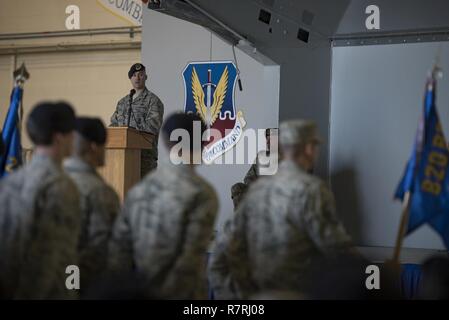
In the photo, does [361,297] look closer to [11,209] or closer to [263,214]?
[263,214]

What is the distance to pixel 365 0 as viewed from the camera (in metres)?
7.04

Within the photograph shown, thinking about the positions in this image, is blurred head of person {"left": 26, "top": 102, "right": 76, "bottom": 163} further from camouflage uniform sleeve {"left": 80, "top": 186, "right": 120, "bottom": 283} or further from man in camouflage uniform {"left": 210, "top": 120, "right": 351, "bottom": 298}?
man in camouflage uniform {"left": 210, "top": 120, "right": 351, "bottom": 298}

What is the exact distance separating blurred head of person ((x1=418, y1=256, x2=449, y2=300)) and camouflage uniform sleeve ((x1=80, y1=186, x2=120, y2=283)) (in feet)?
4.55

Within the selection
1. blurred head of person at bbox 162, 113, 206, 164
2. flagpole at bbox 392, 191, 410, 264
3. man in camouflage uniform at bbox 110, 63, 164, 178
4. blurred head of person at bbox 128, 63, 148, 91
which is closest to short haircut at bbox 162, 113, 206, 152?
blurred head of person at bbox 162, 113, 206, 164

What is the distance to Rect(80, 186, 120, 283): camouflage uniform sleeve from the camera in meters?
3.29

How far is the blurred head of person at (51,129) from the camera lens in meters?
3.09

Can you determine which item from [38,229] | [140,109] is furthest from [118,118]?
[38,229]

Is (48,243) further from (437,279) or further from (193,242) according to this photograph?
(437,279)

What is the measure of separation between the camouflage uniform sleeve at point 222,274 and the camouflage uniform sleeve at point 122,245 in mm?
486

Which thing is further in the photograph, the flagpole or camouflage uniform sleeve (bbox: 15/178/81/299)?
the flagpole

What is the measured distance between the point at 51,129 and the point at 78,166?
0.34 meters

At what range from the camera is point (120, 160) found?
5.26 meters

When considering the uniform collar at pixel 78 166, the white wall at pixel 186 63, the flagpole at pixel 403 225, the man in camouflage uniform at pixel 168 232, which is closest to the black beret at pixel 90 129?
the uniform collar at pixel 78 166

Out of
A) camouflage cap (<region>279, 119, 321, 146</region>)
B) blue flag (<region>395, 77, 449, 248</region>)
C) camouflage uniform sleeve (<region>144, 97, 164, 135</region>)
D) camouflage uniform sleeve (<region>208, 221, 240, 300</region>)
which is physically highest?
camouflage uniform sleeve (<region>144, 97, 164, 135</region>)
